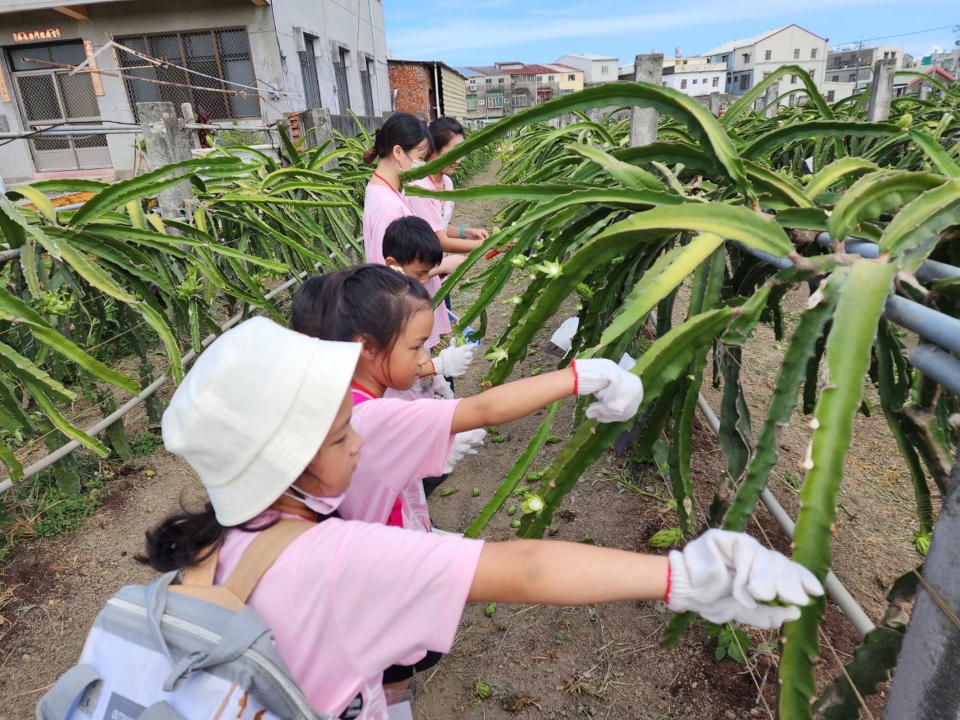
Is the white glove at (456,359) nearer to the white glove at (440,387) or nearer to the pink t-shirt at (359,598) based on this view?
the white glove at (440,387)

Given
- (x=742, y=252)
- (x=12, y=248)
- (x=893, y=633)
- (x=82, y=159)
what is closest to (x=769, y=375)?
(x=742, y=252)

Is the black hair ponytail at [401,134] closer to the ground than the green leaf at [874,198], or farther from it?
farther from it

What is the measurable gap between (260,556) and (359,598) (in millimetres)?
141

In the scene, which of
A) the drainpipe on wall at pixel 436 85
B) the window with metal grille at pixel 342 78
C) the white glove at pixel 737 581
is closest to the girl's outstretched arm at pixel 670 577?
the white glove at pixel 737 581

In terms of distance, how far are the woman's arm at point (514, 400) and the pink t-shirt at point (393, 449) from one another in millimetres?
34

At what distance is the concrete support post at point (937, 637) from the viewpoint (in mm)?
603

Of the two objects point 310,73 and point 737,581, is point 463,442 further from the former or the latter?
point 310,73

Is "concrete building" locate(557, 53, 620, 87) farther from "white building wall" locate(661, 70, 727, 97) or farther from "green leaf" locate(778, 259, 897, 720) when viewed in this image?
"green leaf" locate(778, 259, 897, 720)

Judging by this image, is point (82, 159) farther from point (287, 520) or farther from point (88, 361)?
point (287, 520)

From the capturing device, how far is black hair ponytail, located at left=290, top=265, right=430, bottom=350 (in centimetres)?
128

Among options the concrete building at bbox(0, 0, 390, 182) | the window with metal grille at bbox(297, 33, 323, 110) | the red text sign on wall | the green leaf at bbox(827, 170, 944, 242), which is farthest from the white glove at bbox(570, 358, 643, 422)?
the red text sign on wall

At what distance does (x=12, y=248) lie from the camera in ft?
6.15

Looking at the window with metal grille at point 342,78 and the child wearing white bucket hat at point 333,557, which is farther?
the window with metal grille at point 342,78

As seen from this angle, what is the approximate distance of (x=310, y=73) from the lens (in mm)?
11914
